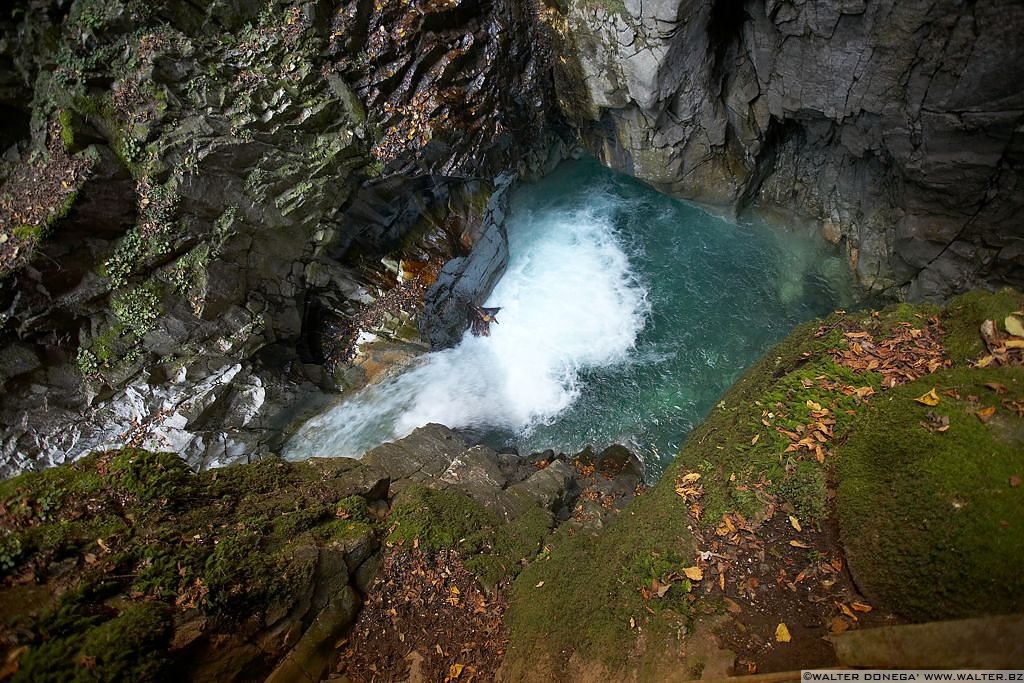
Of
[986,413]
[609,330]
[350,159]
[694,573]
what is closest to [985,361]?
[986,413]

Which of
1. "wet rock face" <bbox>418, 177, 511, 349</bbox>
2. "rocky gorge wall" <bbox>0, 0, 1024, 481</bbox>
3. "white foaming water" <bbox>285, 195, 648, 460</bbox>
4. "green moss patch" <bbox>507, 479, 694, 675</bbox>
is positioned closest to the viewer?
"green moss patch" <bbox>507, 479, 694, 675</bbox>

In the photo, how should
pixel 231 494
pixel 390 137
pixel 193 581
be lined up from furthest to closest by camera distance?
1. pixel 390 137
2. pixel 231 494
3. pixel 193 581

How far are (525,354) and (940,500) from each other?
352 inches

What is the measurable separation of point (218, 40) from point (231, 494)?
30.8ft

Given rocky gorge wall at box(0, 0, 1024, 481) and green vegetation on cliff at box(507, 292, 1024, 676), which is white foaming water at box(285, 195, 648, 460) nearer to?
rocky gorge wall at box(0, 0, 1024, 481)

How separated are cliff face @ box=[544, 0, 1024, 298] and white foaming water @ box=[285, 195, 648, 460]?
3102 millimetres

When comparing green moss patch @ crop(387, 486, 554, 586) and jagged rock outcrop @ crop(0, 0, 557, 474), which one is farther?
jagged rock outcrop @ crop(0, 0, 557, 474)

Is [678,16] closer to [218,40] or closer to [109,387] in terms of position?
[218,40]

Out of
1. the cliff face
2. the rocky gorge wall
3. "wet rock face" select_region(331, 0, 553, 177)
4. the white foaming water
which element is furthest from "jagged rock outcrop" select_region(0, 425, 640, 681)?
the cliff face

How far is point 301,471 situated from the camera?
21.0 ft

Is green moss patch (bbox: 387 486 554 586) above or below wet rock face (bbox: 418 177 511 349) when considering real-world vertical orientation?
below

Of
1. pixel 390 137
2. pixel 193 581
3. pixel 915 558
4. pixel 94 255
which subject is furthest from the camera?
pixel 390 137

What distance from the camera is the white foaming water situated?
1091 centimetres

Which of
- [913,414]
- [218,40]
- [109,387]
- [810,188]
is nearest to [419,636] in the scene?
[913,414]
